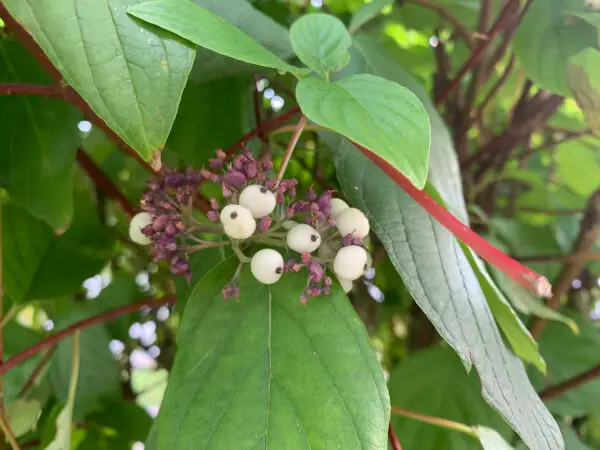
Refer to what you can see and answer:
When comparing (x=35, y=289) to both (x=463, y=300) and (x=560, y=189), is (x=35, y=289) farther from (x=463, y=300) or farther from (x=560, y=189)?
(x=560, y=189)

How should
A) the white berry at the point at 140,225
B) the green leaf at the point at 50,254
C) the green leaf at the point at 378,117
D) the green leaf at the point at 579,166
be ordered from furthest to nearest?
the green leaf at the point at 579,166, the green leaf at the point at 50,254, the white berry at the point at 140,225, the green leaf at the point at 378,117

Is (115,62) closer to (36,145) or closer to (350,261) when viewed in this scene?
(350,261)

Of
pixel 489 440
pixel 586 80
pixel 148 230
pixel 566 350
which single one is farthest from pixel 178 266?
pixel 566 350

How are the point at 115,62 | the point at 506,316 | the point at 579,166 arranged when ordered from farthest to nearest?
the point at 579,166 < the point at 506,316 < the point at 115,62

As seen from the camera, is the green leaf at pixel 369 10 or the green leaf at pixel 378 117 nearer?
the green leaf at pixel 378 117

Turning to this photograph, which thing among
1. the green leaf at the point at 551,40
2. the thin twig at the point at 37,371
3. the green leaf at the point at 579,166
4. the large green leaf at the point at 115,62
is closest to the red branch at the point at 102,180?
the thin twig at the point at 37,371

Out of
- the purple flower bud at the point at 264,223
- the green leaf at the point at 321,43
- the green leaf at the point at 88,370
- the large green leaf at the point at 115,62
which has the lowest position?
the green leaf at the point at 88,370

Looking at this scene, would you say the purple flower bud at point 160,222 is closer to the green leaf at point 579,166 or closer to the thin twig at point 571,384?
the thin twig at point 571,384

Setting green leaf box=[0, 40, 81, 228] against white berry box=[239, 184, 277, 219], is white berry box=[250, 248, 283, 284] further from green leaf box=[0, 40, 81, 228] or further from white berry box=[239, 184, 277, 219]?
green leaf box=[0, 40, 81, 228]
